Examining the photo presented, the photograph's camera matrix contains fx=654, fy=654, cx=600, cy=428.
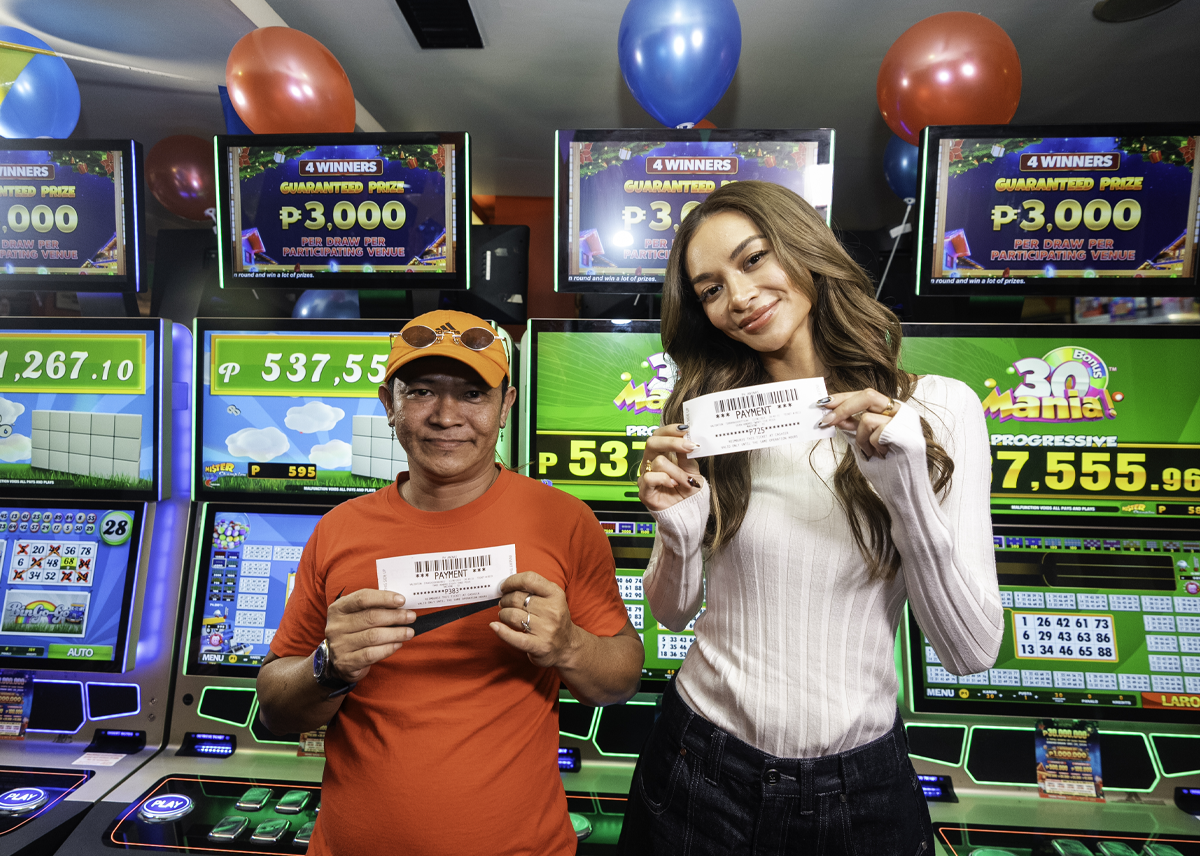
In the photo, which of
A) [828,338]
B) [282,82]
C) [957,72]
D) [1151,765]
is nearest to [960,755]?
[1151,765]

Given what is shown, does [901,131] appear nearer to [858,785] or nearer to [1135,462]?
[1135,462]

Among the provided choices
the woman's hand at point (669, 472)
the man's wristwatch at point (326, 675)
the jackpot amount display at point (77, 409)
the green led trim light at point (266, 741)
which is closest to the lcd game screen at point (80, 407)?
the jackpot amount display at point (77, 409)

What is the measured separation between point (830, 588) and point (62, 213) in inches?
112

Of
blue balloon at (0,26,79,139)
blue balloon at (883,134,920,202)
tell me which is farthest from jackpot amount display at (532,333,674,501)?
blue balloon at (0,26,79,139)

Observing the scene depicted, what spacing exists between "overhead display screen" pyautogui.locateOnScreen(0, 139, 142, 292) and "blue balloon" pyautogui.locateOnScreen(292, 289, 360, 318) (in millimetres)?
1289

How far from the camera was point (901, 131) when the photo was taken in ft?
10.6

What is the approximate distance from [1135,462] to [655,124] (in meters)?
4.52

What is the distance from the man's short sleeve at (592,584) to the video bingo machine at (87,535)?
1644mm

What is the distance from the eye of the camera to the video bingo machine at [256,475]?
2143 mm

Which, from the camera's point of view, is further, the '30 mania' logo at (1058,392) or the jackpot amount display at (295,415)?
the jackpot amount display at (295,415)

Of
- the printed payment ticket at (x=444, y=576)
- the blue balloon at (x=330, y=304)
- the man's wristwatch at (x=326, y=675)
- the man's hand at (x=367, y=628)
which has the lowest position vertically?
the man's wristwatch at (x=326, y=675)

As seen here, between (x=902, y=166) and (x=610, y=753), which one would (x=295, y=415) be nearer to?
(x=610, y=753)

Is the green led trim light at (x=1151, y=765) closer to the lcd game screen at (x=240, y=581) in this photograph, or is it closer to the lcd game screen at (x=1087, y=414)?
the lcd game screen at (x=1087, y=414)

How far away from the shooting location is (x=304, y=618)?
1405mm
